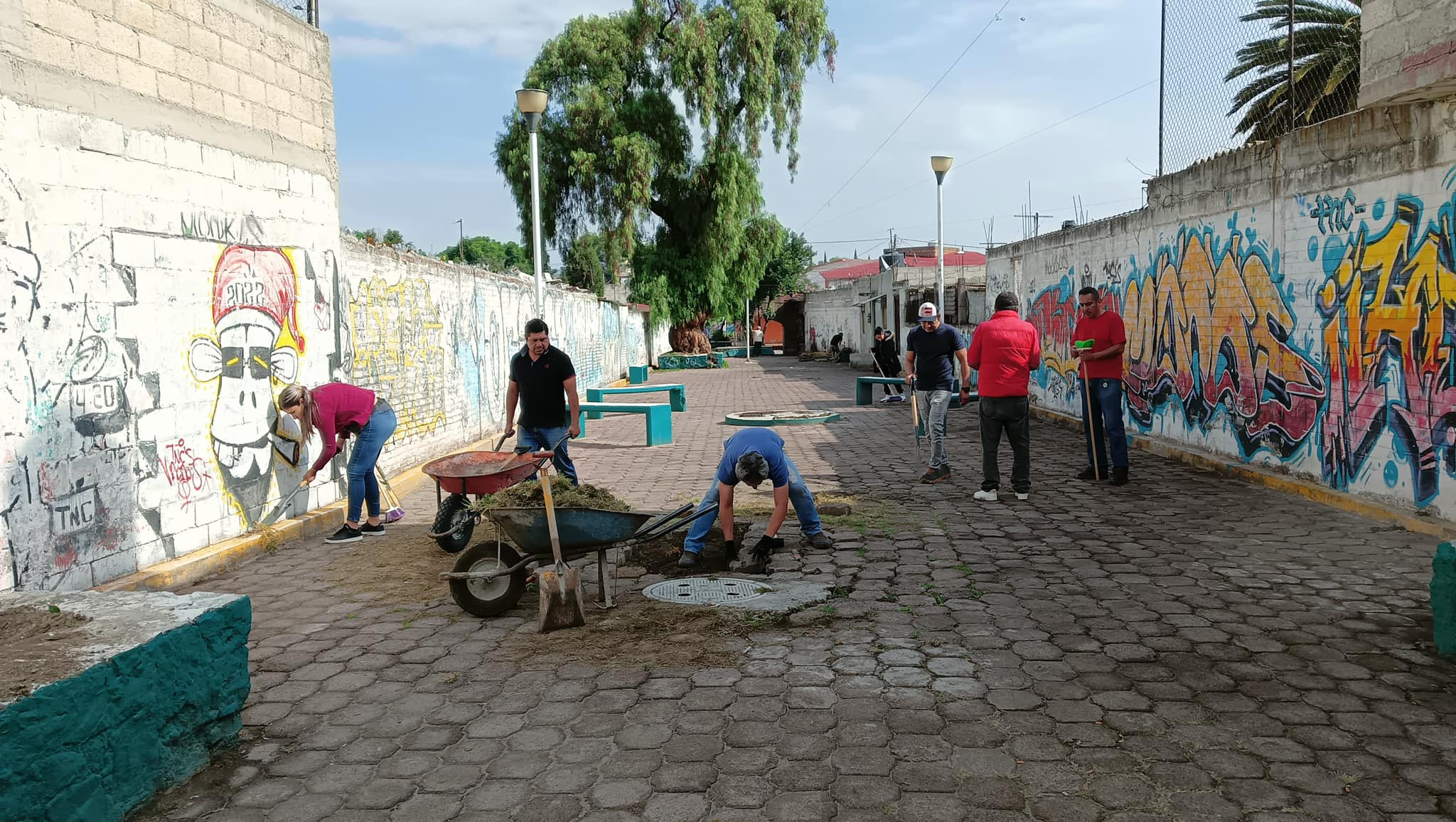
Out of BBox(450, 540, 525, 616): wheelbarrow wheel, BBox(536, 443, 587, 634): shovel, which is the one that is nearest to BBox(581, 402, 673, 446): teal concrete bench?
BBox(450, 540, 525, 616): wheelbarrow wheel

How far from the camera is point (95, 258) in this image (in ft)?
19.4

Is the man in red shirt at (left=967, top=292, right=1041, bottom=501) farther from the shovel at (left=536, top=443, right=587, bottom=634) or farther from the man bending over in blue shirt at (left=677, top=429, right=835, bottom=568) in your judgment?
the shovel at (left=536, top=443, right=587, bottom=634)

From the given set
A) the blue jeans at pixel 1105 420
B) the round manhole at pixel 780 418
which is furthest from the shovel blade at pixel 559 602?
the round manhole at pixel 780 418

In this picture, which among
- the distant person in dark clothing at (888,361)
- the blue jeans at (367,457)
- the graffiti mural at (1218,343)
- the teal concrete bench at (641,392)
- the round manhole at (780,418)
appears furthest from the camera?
the distant person in dark clothing at (888,361)

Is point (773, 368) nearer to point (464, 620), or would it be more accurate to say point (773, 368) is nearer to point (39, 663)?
point (464, 620)

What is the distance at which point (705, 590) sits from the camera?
5.91m

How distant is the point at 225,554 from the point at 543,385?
253 cm

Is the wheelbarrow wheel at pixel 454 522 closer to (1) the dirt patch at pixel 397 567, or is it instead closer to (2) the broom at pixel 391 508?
(1) the dirt patch at pixel 397 567

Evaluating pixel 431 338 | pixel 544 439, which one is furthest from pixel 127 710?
pixel 431 338

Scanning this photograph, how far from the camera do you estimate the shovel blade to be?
5172mm

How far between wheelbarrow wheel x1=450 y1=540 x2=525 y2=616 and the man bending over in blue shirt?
1.20m

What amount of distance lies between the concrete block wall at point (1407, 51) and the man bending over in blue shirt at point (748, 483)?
4.90m

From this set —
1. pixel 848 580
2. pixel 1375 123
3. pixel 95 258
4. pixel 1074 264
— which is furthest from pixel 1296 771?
pixel 1074 264

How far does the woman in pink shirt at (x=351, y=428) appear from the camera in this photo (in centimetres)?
699
